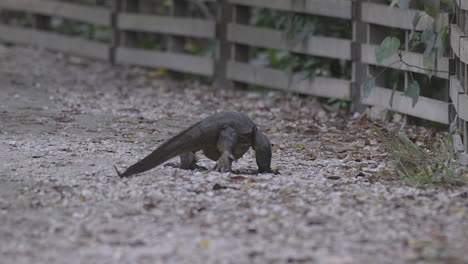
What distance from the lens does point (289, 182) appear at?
5727 millimetres

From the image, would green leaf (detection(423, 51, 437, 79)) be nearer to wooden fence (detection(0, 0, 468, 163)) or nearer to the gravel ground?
wooden fence (detection(0, 0, 468, 163))

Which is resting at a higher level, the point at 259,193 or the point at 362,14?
the point at 362,14

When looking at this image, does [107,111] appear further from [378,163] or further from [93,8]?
[93,8]

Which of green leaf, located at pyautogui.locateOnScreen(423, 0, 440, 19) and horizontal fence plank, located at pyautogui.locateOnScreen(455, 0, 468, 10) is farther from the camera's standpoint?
green leaf, located at pyautogui.locateOnScreen(423, 0, 440, 19)

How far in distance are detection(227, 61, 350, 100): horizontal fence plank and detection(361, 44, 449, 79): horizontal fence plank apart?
1.77 ft

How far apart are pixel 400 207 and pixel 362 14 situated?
4.79m

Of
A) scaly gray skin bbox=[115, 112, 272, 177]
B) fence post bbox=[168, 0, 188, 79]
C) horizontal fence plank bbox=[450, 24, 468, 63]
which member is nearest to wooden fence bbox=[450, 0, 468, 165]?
horizontal fence plank bbox=[450, 24, 468, 63]

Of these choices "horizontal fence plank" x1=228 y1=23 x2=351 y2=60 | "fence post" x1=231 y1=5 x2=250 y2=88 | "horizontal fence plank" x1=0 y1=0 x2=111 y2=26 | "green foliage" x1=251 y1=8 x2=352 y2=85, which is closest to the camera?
"horizontal fence plank" x1=228 y1=23 x2=351 y2=60

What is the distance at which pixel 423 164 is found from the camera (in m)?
5.96

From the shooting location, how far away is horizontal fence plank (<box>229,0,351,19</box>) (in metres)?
9.64

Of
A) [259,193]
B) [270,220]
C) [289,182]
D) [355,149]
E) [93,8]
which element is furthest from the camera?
[93,8]

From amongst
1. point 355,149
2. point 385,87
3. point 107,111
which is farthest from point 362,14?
point 107,111

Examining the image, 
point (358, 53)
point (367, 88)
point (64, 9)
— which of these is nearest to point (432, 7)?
point (367, 88)

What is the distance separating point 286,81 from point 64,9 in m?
5.43
